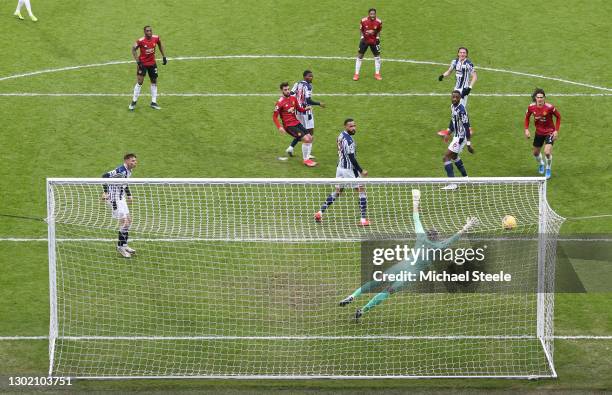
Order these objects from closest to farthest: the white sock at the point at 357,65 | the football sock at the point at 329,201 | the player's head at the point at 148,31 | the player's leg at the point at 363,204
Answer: the player's leg at the point at 363,204, the football sock at the point at 329,201, the player's head at the point at 148,31, the white sock at the point at 357,65

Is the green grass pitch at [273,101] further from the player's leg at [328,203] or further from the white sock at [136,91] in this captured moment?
the player's leg at [328,203]

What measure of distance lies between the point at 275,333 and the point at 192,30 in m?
15.5

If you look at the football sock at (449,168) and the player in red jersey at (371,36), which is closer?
the football sock at (449,168)

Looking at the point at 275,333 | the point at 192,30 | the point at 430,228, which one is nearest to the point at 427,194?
the point at 430,228

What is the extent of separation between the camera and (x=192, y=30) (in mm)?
34344

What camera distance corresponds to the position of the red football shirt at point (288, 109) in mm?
27000

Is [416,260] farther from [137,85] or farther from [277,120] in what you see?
[137,85]

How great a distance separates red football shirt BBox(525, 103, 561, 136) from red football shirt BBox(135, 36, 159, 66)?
9.42 meters

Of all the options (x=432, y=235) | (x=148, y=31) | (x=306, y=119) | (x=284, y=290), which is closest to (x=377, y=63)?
(x=306, y=119)

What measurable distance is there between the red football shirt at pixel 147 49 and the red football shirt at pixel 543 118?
9424 millimetres

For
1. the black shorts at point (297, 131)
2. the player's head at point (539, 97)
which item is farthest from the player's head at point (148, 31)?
the player's head at point (539, 97)

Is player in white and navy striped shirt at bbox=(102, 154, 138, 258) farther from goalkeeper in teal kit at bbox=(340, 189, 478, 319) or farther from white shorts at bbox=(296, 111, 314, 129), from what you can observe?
white shorts at bbox=(296, 111, 314, 129)

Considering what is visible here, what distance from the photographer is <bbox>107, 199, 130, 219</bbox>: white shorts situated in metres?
22.6

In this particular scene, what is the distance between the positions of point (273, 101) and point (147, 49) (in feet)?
11.3
